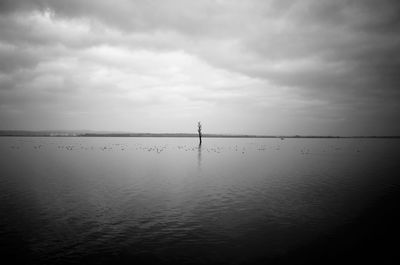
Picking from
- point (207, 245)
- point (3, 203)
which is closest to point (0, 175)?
point (3, 203)

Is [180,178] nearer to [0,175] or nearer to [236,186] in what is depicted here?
[236,186]

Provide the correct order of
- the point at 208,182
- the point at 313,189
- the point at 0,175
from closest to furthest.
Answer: the point at 313,189
the point at 208,182
the point at 0,175

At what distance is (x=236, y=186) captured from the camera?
28.9 metres

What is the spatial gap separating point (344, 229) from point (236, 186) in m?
13.9

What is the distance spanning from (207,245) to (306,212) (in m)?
9.58

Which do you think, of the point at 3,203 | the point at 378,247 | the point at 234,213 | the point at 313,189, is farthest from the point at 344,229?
the point at 3,203

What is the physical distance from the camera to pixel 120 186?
28.2m

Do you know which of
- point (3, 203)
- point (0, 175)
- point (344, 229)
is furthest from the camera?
point (0, 175)

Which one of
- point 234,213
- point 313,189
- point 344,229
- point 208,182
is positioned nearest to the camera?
point 344,229

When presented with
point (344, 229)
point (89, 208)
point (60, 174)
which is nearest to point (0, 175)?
point (60, 174)

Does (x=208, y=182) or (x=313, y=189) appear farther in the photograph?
(x=208, y=182)

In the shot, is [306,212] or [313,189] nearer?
[306,212]

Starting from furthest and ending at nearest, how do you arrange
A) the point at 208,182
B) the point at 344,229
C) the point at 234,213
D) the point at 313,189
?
the point at 208,182
the point at 313,189
the point at 234,213
the point at 344,229

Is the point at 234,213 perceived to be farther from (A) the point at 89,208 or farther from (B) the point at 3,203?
(B) the point at 3,203
